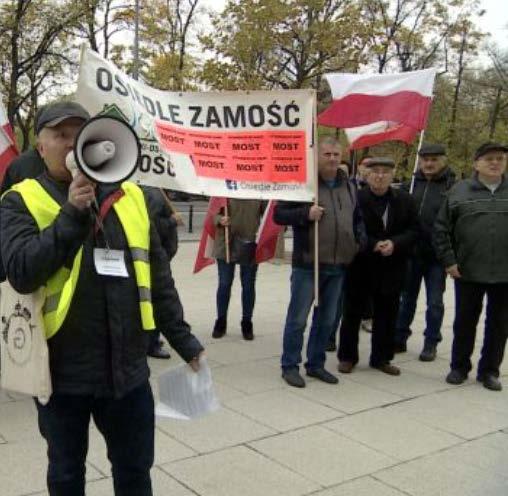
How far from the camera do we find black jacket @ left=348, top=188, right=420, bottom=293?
572cm

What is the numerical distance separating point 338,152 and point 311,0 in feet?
37.0

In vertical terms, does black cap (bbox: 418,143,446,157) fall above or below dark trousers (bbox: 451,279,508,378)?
above

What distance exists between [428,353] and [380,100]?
2431 millimetres

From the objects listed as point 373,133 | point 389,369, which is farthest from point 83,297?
point 373,133

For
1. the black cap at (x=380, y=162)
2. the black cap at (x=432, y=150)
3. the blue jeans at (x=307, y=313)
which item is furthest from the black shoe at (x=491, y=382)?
the black cap at (x=432, y=150)

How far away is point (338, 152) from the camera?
540cm

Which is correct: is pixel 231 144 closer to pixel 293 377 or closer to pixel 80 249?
pixel 293 377

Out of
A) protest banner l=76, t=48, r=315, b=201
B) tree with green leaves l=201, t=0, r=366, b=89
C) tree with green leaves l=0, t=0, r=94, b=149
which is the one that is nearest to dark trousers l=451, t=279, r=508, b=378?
protest banner l=76, t=48, r=315, b=201

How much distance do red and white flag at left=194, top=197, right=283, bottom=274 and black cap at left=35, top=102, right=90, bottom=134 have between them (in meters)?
4.02

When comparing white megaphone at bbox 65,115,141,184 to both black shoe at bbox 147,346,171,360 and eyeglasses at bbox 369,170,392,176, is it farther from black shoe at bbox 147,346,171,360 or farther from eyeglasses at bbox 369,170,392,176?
black shoe at bbox 147,346,171,360

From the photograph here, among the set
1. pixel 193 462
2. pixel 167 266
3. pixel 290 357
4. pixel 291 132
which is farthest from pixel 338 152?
pixel 167 266

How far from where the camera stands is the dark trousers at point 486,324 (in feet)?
18.1

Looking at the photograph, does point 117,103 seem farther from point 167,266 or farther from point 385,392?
point 385,392

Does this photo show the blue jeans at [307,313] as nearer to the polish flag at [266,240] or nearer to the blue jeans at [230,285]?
the polish flag at [266,240]
